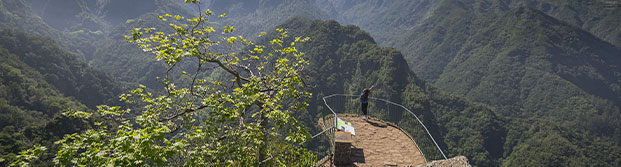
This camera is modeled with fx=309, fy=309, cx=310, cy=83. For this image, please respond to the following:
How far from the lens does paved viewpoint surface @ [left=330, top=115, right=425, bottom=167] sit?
1154 centimetres

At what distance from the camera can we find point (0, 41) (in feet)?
403

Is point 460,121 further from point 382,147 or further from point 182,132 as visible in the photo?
point 182,132

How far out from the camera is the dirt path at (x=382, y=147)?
37.9 ft

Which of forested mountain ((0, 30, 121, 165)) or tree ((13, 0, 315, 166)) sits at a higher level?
forested mountain ((0, 30, 121, 165))

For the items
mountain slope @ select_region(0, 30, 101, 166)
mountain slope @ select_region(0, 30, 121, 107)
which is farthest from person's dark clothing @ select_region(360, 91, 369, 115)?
mountain slope @ select_region(0, 30, 121, 107)

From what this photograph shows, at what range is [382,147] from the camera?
1298 cm

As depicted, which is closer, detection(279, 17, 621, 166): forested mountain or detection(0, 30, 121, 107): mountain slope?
detection(279, 17, 621, 166): forested mountain

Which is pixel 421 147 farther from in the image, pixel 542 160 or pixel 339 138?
pixel 542 160

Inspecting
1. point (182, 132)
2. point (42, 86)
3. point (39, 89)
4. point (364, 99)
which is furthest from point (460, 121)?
point (42, 86)

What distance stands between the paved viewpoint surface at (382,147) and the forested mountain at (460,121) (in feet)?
297

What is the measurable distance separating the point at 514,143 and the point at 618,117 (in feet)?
338

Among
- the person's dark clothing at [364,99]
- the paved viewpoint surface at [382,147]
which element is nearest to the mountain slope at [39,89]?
the person's dark clothing at [364,99]

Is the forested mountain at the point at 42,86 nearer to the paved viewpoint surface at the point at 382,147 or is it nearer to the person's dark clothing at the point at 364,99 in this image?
the person's dark clothing at the point at 364,99

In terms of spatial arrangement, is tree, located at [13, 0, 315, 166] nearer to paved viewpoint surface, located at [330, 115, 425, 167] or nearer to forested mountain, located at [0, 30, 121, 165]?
paved viewpoint surface, located at [330, 115, 425, 167]
